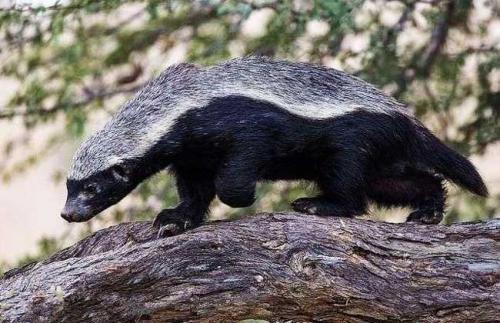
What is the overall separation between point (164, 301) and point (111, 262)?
1.01 ft

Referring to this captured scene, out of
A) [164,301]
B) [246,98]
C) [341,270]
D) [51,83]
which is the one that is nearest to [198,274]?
[164,301]

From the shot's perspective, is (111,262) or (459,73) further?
(459,73)

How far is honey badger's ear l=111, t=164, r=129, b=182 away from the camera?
5.54 metres

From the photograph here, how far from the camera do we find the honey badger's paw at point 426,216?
19.1 feet

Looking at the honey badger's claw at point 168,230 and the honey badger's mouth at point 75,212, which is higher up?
the honey badger's mouth at point 75,212

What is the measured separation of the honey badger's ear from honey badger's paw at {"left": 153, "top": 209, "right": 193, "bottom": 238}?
0.27m

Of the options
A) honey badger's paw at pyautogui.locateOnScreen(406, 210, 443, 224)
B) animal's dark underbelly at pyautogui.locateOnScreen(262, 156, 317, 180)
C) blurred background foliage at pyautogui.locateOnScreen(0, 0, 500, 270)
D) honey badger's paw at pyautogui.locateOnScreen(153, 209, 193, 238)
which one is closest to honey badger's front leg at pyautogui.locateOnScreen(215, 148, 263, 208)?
animal's dark underbelly at pyautogui.locateOnScreen(262, 156, 317, 180)

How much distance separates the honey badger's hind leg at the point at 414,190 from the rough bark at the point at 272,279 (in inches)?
32.3

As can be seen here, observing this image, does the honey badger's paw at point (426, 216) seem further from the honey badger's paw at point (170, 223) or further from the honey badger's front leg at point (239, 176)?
the honey badger's paw at point (170, 223)

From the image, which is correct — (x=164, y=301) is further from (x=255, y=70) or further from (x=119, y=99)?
(x=119, y=99)

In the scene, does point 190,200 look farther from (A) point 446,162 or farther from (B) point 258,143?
(A) point 446,162

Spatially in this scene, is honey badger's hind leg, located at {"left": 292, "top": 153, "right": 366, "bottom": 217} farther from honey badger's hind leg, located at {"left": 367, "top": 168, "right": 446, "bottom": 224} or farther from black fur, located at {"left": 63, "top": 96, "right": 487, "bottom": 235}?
honey badger's hind leg, located at {"left": 367, "top": 168, "right": 446, "bottom": 224}

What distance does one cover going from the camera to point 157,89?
5.72 m

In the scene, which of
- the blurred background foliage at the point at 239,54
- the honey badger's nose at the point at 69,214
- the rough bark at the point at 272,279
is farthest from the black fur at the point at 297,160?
the blurred background foliage at the point at 239,54
